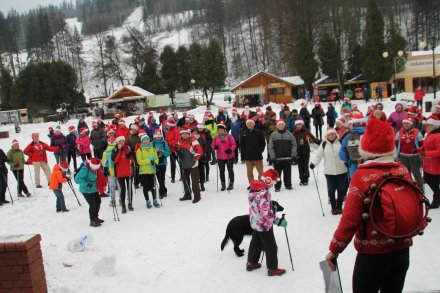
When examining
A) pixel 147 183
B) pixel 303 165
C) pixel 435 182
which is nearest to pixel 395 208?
pixel 435 182

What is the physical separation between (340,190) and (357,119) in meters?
1.42

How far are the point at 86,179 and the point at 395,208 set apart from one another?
666cm

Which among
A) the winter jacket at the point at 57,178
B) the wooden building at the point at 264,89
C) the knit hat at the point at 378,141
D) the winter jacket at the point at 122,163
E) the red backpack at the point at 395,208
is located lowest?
the winter jacket at the point at 57,178

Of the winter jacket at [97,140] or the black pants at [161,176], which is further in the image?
the winter jacket at [97,140]

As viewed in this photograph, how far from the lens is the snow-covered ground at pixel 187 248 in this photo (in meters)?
5.06

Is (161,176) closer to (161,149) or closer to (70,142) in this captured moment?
(161,149)

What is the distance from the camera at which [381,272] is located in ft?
8.95

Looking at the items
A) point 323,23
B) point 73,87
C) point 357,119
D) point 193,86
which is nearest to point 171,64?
point 193,86

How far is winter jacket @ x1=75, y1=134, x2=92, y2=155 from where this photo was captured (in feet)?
44.3

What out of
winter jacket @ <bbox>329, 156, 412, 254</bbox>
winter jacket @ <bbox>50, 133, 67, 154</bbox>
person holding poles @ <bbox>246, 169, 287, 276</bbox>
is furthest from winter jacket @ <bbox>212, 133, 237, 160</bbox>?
winter jacket @ <bbox>329, 156, 412, 254</bbox>

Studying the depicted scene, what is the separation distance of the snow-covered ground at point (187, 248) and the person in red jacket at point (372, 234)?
1.87 metres

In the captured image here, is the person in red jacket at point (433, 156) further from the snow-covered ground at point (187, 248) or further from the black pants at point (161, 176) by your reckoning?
the black pants at point (161, 176)

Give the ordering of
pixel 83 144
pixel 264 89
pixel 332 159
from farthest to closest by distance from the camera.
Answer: pixel 264 89 → pixel 83 144 → pixel 332 159

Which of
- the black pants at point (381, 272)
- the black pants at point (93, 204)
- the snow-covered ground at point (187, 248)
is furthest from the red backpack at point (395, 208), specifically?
the black pants at point (93, 204)
